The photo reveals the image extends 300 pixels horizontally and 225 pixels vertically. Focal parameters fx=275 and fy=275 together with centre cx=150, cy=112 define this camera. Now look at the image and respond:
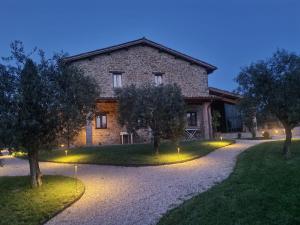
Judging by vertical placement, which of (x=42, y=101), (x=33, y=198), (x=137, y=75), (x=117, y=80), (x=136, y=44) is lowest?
(x=33, y=198)

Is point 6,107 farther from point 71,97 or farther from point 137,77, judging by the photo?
point 137,77

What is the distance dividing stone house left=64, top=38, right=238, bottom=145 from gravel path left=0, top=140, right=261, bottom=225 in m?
9.70

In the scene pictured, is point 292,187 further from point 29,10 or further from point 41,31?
point 41,31

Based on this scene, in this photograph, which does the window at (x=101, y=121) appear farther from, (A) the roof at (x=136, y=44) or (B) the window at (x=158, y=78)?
(B) the window at (x=158, y=78)

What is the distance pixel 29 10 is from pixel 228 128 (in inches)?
5928

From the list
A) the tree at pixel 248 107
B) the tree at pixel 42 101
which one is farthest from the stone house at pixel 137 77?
the tree at pixel 42 101

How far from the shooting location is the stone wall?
24952 millimetres

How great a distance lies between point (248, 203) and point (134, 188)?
429 centimetres

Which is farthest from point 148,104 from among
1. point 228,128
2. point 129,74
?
point 228,128

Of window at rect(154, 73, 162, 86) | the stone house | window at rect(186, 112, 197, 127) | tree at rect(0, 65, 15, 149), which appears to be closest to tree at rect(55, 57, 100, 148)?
tree at rect(0, 65, 15, 149)

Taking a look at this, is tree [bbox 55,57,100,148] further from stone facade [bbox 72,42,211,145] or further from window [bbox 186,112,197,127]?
window [bbox 186,112,197,127]

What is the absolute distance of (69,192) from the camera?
929 cm

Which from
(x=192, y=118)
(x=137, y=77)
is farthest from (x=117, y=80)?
(x=192, y=118)

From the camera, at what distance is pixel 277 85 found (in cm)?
1294
